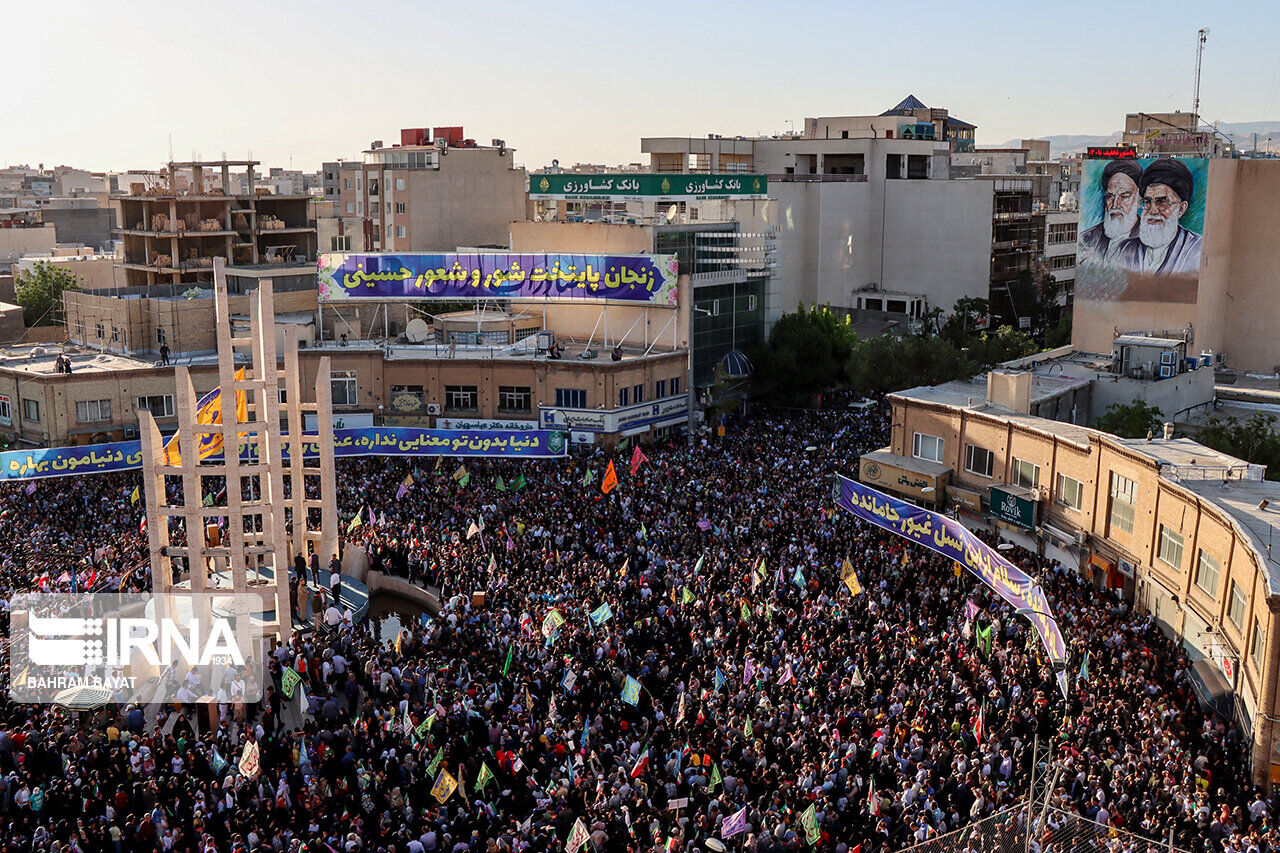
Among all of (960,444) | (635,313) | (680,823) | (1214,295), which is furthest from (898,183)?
(680,823)

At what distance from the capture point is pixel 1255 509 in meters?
28.0

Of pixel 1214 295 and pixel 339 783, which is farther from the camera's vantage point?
pixel 1214 295

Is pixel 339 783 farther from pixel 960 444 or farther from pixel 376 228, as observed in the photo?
pixel 376 228

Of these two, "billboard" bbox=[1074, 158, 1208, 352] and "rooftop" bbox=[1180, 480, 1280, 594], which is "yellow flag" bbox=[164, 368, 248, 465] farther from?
"billboard" bbox=[1074, 158, 1208, 352]

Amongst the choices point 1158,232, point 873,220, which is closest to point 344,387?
point 1158,232

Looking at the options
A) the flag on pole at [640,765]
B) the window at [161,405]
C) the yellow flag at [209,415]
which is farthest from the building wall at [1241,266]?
the window at [161,405]

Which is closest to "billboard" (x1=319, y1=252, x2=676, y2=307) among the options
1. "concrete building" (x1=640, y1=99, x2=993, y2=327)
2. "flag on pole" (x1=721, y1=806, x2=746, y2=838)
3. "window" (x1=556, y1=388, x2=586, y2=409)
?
"window" (x1=556, y1=388, x2=586, y2=409)

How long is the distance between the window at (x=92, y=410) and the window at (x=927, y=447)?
1225 inches

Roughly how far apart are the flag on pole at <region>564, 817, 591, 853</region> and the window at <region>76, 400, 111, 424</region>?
Answer: 34.6m

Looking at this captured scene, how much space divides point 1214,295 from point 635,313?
91.8 ft

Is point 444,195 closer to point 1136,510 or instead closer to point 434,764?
point 1136,510

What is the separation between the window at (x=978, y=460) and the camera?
126ft

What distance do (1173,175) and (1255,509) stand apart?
3144cm

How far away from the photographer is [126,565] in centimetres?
3472
